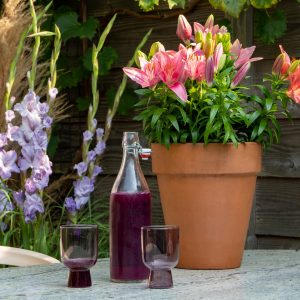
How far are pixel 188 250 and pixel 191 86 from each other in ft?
0.98

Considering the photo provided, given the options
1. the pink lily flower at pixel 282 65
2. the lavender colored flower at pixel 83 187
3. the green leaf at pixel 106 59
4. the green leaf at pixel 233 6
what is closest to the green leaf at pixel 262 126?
the pink lily flower at pixel 282 65

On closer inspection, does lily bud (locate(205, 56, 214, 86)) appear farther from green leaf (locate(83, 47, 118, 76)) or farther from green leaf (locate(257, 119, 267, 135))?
green leaf (locate(83, 47, 118, 76))

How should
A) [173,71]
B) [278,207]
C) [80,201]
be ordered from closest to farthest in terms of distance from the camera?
[173,71], [278,207], [80,201]

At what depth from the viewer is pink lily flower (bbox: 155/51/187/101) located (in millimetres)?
1379

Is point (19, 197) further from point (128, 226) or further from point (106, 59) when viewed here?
point (128, 226)

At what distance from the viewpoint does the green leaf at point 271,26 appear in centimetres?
259

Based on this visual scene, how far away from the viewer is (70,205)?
282 centimetres

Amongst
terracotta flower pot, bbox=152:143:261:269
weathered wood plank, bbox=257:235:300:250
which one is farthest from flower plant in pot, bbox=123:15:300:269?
weathered wood plank, bbox=257:235:300:250

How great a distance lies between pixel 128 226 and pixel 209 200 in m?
0.22

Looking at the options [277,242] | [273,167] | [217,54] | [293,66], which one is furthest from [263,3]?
[217,54]

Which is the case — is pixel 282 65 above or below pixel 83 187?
above

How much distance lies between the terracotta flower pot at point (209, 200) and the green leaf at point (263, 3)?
1.21 m

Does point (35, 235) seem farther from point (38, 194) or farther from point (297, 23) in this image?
point (297, 23)

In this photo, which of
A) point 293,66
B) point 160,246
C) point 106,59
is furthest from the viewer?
point 106,59
